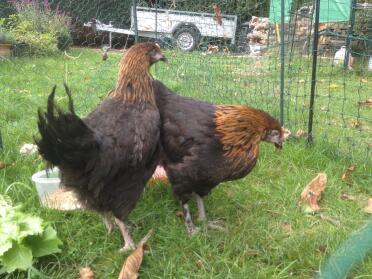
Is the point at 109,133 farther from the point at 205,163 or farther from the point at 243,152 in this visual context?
the point at 243,152

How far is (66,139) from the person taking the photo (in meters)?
2.24

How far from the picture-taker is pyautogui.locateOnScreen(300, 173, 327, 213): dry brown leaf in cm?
325

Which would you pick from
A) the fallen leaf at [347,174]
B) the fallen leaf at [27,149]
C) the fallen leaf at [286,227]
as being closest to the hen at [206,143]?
the fallen leaf at [286,227]

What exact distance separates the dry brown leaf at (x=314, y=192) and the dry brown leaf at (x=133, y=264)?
4.51 ft

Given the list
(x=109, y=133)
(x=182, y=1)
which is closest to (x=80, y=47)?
(x=182, y=1)

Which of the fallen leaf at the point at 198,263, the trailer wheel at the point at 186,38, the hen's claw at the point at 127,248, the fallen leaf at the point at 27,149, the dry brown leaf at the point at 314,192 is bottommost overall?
the fallen leaf at the point at 198,263

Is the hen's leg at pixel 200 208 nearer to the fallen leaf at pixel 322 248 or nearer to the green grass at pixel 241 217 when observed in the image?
the green grass at pixel 241 217

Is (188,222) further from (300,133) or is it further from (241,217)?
(300,133)

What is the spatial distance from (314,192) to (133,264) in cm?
163

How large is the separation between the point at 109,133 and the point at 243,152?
0.95 m

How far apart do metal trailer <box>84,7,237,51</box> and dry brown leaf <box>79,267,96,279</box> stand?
3.92m

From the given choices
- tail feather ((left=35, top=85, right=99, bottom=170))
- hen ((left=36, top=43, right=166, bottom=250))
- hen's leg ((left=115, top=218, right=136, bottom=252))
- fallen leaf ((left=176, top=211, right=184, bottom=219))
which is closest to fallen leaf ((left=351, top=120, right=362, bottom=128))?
fallen leaf ((left=176, top=211, right=184, bottom=219))

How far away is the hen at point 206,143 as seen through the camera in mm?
2908

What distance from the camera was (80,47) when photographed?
Result: 8.80 meters
